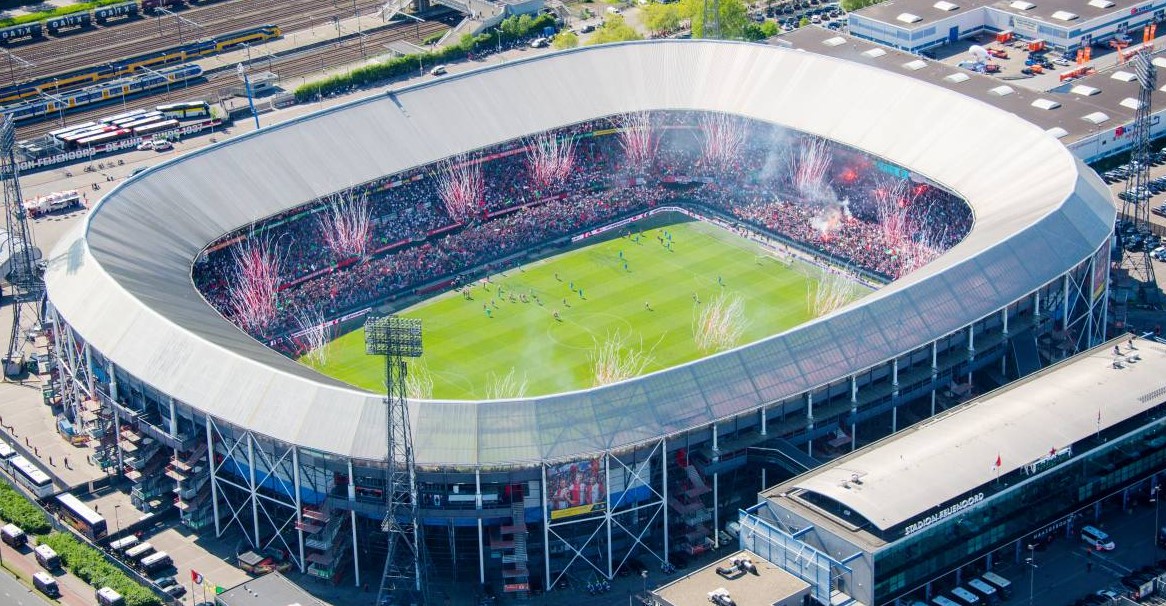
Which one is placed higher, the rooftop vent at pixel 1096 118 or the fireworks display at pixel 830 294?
the rooftop vent at pixel 1096 118

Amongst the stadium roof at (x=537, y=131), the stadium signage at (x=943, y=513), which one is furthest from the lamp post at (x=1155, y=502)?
the stadium roof at (x=537, y=131)

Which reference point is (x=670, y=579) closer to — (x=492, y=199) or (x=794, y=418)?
(x=794, y=418)

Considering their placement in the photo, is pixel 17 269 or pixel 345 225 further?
pixel 345 225

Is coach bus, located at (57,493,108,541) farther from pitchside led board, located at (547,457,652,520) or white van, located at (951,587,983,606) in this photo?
white van, located at (951,587,983,606)

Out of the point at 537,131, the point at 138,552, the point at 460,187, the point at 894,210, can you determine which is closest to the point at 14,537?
the point at 138,552

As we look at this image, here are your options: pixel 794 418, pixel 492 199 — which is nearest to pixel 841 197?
pixel 492 199

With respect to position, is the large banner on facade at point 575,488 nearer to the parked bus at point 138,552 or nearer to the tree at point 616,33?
the parked bus at point 138,552

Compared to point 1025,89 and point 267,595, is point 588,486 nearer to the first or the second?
point 267,595
